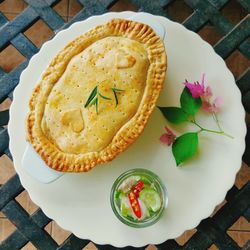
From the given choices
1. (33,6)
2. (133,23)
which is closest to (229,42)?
(133,23)

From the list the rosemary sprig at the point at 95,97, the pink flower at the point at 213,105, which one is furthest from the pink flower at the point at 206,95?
the rosemary sprig at the point at 95,97

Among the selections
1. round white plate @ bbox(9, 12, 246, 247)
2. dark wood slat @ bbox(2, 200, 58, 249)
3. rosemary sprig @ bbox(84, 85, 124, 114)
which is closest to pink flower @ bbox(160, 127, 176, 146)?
round white plate @ bbox(9, 12, 246, 247)

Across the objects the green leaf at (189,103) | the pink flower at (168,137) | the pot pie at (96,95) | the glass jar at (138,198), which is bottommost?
the glass jar at (138,198)

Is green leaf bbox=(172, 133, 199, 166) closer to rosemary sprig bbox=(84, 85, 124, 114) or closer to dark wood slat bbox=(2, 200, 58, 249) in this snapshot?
rosemary sprig bbox=(84, 85, 124, 114)

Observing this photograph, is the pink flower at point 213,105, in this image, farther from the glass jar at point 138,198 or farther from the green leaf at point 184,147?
the glass jar at point 138,198

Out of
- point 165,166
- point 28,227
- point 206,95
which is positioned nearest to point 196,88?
point 206,95
